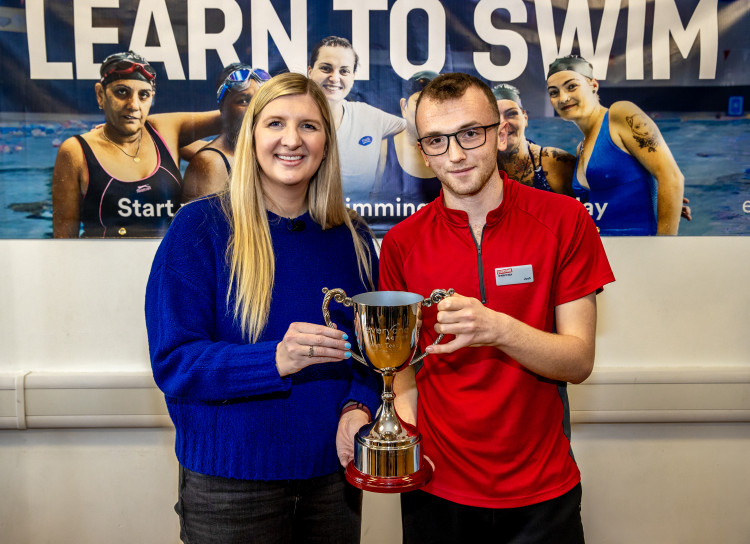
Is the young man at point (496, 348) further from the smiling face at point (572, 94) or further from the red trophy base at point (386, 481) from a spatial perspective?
the smiling face at point (572, 94)

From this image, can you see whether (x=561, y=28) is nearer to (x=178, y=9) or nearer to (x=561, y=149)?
(x=561, y=149)

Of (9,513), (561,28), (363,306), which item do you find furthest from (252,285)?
(9,513)

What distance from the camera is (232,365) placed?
130 centimetres

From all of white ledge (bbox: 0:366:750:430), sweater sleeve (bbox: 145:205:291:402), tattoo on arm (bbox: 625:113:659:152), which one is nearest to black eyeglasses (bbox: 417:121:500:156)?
sweater sleeve (bbox: 145:205:291:402)

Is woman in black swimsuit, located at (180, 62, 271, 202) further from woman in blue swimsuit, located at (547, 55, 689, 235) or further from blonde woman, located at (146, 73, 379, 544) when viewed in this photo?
woman in blue swimsuit, located at (547, 55, 689, 235)

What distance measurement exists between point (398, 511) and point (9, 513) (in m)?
1.61

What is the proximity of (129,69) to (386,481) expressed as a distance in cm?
183

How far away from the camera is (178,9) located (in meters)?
2.28

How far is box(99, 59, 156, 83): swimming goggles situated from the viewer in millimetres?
2297

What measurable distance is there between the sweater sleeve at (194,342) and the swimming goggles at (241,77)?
3.54ft

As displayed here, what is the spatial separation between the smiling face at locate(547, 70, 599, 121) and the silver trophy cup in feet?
4.34

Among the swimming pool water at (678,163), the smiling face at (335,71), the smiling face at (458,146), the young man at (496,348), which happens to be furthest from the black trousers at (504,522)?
the smiling face at (335,71)

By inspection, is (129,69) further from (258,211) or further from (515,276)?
(515,276)

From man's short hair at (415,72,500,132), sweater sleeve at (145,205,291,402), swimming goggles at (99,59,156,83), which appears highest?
swimming goggles at (99,59,156,83)
